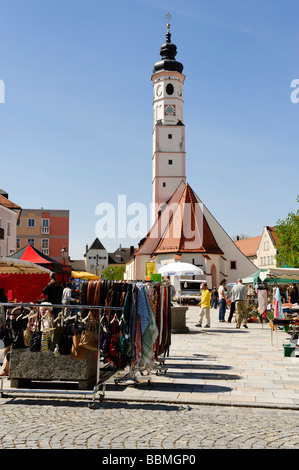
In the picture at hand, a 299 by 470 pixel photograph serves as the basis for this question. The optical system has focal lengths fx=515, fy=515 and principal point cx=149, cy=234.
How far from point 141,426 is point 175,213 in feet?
185

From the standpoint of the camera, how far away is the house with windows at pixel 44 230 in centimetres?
8038

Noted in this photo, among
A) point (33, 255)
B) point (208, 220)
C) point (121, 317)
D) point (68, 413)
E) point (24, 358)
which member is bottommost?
point (68, 413)

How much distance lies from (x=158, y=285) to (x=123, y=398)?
2546mm

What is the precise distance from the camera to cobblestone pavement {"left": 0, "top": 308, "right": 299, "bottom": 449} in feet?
17.2

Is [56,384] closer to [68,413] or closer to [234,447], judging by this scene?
[68,413]

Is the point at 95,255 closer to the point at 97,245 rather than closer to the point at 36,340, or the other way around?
the point at 97,245

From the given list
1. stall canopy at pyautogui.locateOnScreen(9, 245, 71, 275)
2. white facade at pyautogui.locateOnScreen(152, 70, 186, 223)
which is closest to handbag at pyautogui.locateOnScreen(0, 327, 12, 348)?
stall canopy at pyautogui.locateOnScreen(9, 245, 71, 275)

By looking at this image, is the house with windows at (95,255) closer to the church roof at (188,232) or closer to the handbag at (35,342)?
the church roof at (188,232)

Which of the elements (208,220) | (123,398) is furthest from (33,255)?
(208,220)

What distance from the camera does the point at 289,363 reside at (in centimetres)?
1091

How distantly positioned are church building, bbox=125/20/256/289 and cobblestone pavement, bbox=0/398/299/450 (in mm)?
45782

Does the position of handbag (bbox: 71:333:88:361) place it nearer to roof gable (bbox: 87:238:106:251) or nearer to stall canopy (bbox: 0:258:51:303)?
stall canopy (bbox: 0:258:51:303)

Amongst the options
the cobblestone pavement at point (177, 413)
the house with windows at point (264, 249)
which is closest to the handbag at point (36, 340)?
the cobblestone pavement at point (177, 413)

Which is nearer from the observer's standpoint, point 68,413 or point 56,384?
point 68,413
